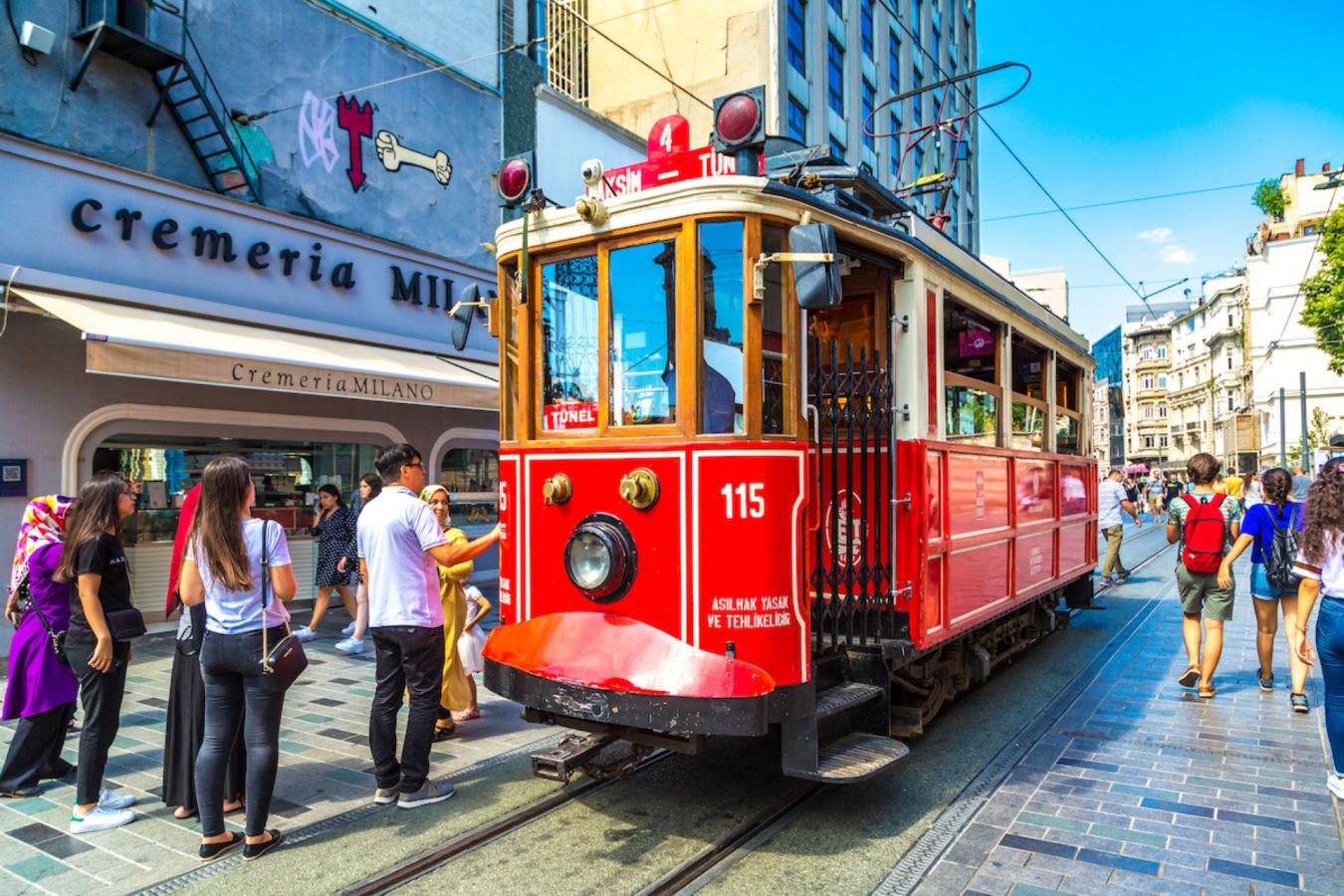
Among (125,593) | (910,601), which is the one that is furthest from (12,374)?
(910,601)

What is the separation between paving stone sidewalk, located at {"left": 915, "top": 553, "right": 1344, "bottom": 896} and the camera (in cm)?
374

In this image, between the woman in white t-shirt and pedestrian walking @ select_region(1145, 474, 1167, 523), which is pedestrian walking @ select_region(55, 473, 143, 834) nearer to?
the woman in white t-shirt

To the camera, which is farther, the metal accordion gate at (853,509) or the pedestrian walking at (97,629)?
the metal accordion gate at (853,509)

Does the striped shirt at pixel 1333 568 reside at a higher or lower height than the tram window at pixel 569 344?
lower

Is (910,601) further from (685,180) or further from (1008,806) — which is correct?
(685,180)

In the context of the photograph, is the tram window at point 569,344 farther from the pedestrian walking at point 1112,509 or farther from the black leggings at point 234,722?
the pedestrian walking at point 1112,509

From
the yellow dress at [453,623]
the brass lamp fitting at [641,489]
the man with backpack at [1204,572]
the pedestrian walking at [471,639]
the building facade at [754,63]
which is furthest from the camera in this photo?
the building facade at [754,63]

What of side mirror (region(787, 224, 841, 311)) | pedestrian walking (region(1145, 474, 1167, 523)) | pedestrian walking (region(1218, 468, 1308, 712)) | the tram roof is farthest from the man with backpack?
pedestrian walking (region(1145, 474, 1167, 523))

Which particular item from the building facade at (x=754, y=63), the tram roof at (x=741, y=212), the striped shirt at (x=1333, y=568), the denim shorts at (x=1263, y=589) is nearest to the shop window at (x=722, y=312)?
the tram roof at (x=741, y=212)

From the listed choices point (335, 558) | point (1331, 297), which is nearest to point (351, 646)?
point (335, 558)

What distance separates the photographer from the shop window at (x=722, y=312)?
166 inches

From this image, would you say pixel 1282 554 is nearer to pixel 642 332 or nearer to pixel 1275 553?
pixel 1275 553

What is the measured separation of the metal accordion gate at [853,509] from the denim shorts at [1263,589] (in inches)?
132

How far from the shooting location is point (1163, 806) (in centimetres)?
454
